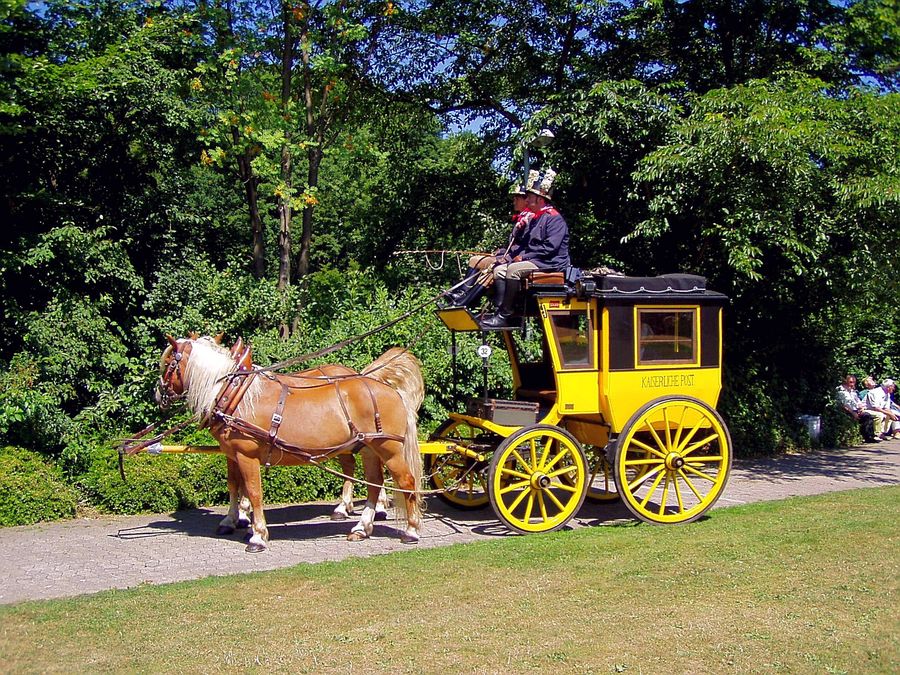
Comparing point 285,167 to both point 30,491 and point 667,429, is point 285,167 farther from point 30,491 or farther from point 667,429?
point 667,429

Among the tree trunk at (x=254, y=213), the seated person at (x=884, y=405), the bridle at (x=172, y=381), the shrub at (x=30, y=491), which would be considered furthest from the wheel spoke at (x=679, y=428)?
the seated person at (x=884, y=405)

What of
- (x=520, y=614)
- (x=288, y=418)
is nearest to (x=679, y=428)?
(x=520, y=614)

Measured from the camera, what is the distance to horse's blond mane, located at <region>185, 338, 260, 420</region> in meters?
8.16

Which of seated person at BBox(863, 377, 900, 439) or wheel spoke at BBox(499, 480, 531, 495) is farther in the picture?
seated person at BBox(863, 377, 900, 439)

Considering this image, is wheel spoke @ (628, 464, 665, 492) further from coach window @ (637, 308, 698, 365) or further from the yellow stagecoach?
coach window @ (637, 308, 698, 365)

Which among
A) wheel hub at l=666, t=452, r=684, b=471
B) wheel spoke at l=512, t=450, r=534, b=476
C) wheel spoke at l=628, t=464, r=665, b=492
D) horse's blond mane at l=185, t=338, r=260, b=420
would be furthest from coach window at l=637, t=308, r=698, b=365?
horse's blond mane at l=185, t=338, r=260, b=420

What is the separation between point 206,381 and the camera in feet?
26.9

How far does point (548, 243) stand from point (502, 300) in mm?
773

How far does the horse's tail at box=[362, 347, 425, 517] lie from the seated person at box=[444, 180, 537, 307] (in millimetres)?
892

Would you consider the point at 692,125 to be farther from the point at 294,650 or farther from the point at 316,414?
the point at 294,650

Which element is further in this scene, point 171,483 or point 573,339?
point 171,483

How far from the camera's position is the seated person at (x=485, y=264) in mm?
8766

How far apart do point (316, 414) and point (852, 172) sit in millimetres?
7892

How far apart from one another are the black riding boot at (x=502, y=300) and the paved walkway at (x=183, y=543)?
2.11m
